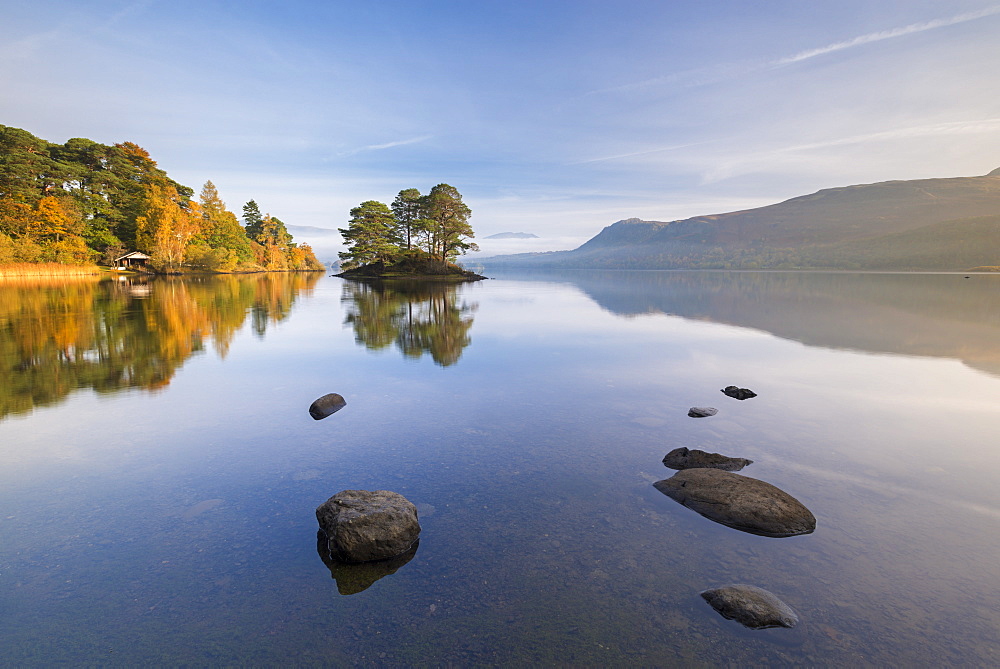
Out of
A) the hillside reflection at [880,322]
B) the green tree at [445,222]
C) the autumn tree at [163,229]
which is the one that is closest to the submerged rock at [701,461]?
the hillside reflection at [880,322]

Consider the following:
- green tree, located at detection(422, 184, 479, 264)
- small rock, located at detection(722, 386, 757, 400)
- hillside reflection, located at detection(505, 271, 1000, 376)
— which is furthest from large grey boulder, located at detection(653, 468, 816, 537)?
green tree, located at detection(422, 184, 479, 264)

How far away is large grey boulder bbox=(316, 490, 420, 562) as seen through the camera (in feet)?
18.0

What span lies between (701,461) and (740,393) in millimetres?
5429

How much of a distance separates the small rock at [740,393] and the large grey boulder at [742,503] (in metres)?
6.18

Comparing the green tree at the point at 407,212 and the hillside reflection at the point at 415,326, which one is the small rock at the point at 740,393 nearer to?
the hillside reflection at the point at 415,326

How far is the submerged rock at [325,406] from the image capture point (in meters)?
10.7

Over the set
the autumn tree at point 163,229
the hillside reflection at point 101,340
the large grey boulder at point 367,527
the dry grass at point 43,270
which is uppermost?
the autumn tree at point 163,229

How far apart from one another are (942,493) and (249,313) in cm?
3395

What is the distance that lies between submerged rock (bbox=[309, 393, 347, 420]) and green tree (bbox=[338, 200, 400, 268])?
76619 mm

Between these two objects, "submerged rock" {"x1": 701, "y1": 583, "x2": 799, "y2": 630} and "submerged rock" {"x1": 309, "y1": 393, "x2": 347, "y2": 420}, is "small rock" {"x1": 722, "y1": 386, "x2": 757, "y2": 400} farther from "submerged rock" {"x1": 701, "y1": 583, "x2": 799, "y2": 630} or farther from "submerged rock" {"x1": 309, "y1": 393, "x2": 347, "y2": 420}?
"submerged rock" {"x1": 309, "y1": 393, "x2": 347, "y2": 420}

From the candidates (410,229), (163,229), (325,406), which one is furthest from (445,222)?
(325,406)

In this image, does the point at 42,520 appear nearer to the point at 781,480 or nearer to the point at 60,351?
the point at 781,480

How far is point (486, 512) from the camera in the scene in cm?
654

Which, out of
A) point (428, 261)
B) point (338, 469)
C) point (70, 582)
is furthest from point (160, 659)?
point (428, 261)
